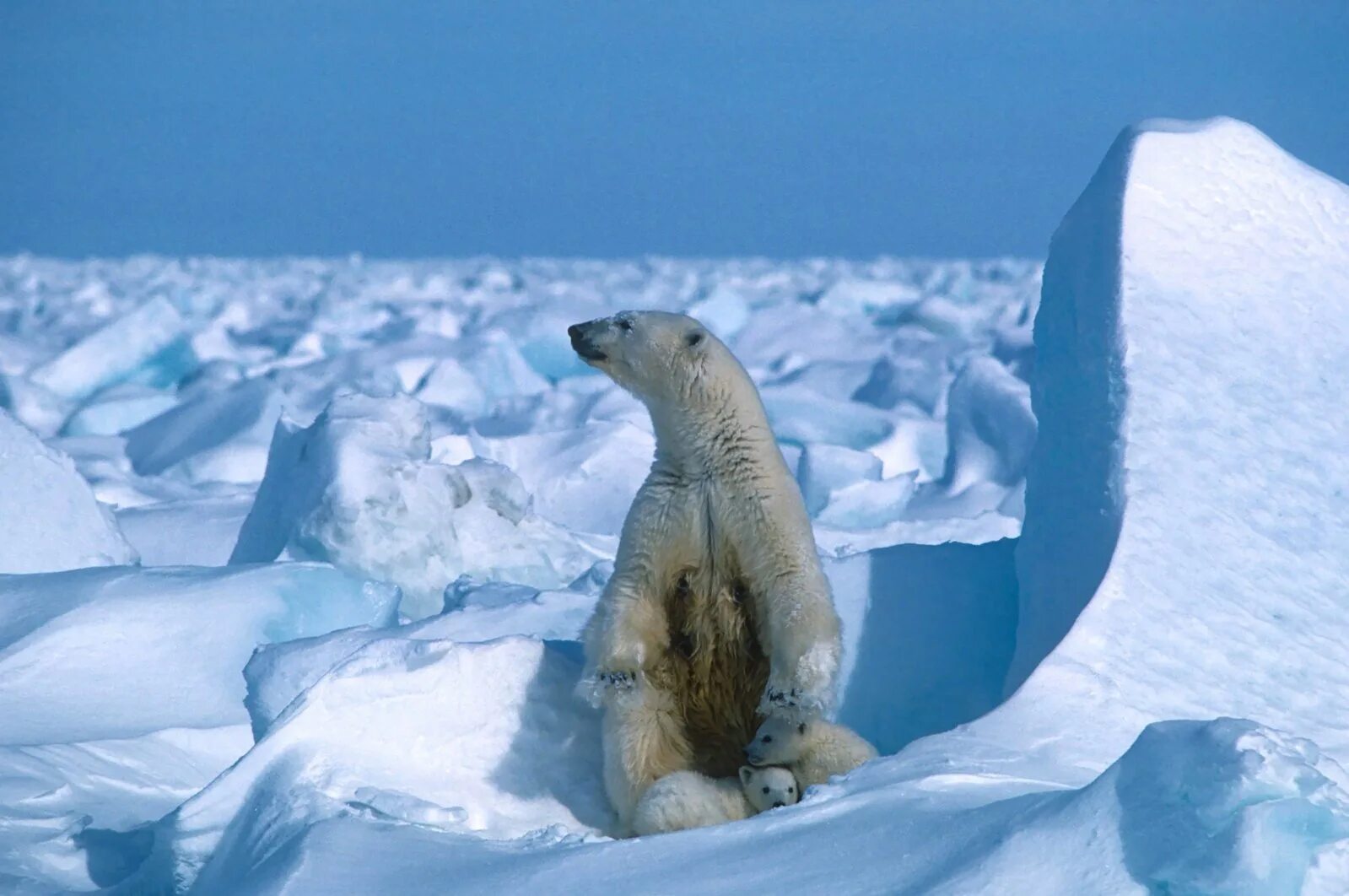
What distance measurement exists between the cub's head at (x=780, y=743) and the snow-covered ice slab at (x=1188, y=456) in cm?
31

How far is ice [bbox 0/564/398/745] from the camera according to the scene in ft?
10.4

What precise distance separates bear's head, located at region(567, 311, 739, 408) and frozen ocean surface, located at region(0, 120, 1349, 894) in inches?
21.2

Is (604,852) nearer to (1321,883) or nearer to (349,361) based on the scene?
(1321,883)

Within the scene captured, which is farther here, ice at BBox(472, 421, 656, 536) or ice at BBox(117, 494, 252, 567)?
ice at BBox(472, 421, 656, 536)

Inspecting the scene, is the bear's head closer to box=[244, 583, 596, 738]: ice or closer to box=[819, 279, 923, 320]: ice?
box=[244, 583, 596, 738]: ice

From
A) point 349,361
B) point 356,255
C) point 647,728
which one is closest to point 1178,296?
point 647,728

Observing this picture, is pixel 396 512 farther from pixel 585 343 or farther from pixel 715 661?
pixel 715 661

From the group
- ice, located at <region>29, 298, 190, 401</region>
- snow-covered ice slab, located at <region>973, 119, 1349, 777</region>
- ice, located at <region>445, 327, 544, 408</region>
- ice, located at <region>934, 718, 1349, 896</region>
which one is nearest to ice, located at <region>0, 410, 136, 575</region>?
snow-covered ice slab, located at <region>973, 119, 1349, 777</region>

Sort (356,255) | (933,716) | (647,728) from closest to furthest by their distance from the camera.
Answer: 1. (647,728)
2. (933,716)
3. (356,255)

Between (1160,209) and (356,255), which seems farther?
(356,255)

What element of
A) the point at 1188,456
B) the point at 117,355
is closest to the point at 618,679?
the point at 1188,456

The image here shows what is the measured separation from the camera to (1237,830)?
4.98 ft

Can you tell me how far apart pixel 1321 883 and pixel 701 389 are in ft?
4.80

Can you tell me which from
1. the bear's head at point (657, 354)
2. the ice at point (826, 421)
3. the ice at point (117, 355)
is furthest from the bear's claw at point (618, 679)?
the ice at point (117, 355)
